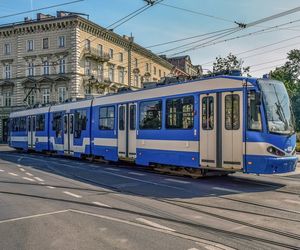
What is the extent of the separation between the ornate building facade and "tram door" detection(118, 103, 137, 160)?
1505 inches

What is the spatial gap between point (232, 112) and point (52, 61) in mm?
51008

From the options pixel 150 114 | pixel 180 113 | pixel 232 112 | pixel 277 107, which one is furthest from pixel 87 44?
pixel 277 107

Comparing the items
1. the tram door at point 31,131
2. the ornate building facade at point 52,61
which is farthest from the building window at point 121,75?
the tram door at point 31,131

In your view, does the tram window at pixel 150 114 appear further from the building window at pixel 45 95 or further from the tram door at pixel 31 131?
the building window at pixel 45 95

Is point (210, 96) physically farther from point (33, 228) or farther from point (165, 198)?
point (33, 228)

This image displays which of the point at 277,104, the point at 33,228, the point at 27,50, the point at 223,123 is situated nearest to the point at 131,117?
the point at 223,123

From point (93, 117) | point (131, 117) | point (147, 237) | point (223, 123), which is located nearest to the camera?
point (147, 237)

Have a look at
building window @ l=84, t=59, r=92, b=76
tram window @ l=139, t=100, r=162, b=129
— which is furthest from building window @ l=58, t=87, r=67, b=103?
tram window @ l=139, t=100, r=162, b=129

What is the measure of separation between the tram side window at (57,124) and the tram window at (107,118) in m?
5.68

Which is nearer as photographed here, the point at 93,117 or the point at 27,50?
the point at 93,117

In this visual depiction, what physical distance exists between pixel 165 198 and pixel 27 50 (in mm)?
56336

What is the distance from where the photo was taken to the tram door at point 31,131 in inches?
1184

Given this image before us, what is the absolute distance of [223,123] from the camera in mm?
13195

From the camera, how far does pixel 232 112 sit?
13.0 m
